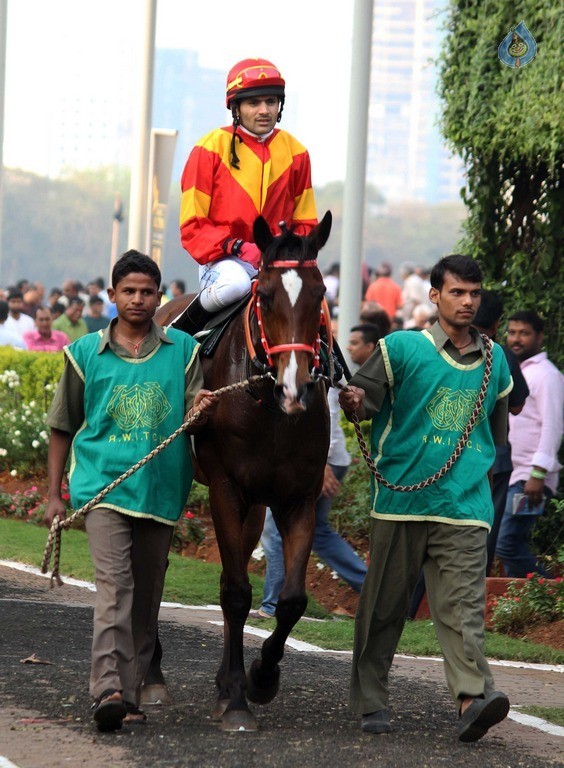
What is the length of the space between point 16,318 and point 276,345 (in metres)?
14.7

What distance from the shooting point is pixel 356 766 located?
5656 millimetres

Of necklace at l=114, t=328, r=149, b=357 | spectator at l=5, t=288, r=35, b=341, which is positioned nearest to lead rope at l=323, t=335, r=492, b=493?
necklace at l=114, t=328, r=149, b=357

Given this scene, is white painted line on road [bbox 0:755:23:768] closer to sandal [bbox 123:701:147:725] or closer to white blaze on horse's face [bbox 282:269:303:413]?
sandal [bbox 123:701:147:725]

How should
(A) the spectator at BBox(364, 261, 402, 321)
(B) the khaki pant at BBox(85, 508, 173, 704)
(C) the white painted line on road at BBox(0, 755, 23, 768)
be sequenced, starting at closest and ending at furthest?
(C) the white painted line on road at BBox(0, 755, 23, 768), (B) the khaki pant at BBox(85, 508, 173, 704), (A) the spectator at BBox(364, 261, 402, 321)

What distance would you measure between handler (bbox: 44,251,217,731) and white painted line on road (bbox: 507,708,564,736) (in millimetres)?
1699

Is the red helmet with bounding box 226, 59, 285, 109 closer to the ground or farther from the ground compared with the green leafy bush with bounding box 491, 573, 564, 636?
farther from the ground

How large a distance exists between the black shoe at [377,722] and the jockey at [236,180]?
2162mm

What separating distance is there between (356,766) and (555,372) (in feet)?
16.3

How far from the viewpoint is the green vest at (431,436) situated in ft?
20.7

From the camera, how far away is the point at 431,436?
20.7 ft

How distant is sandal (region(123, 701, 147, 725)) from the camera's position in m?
6.27

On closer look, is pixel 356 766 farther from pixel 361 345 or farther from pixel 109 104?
pixel 109 104

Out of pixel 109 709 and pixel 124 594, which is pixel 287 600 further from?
pixel 109 709

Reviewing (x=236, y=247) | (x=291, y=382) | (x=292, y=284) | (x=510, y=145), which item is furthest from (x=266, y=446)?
(x=510, y=145)
